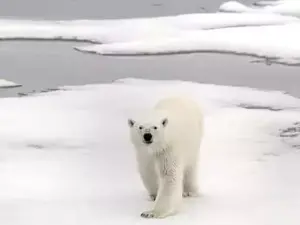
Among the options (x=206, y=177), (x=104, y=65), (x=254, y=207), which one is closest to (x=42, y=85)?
(x=104, y=65)

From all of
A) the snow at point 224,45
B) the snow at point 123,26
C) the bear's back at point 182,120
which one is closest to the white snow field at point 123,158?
the bear's back at point 182,120

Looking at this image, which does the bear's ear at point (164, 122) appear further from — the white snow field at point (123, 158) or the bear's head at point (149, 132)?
the white snow field at point (123, 158)

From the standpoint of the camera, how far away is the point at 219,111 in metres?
4.45

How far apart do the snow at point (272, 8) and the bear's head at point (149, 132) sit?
25.9ft

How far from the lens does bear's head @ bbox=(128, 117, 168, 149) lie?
2.35m

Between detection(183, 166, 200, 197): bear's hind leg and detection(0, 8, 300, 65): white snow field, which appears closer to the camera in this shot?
detection(183, 166, 200, 197): bear's hind leg

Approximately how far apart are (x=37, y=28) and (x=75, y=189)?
5785 millimetres

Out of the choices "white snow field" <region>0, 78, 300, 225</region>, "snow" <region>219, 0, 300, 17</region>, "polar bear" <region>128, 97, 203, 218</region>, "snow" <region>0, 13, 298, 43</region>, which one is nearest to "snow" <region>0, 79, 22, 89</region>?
"white snow field" <region>0, 78, 300, 225</region>

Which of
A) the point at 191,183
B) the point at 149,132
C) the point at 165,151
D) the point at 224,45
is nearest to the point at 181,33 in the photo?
the point at 224,45

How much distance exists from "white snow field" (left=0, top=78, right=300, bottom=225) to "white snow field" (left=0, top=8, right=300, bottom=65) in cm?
176

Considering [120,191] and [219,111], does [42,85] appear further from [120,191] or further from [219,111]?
[120,191]

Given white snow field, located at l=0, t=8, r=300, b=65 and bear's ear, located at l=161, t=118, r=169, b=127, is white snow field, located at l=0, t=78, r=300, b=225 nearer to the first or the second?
bear's ear, located at l=161, t=118, r=169, b=127

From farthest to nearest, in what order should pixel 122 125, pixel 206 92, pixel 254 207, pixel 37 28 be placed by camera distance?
pixel 37 28 < pixel 206 92 < pixel 122 125 < pixel 254 207

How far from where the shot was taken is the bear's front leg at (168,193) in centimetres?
241
